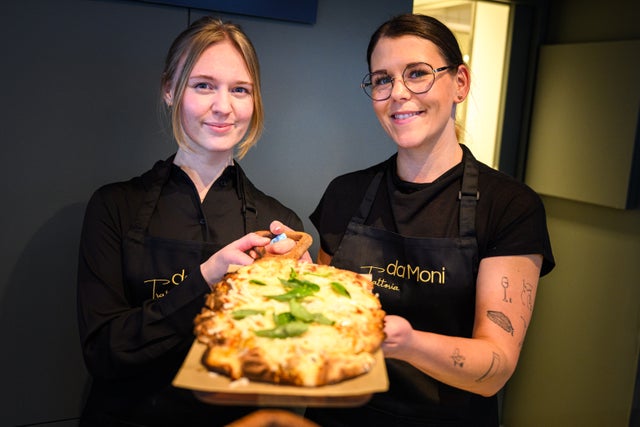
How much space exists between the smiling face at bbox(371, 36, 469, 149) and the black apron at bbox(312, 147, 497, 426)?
0.16 m

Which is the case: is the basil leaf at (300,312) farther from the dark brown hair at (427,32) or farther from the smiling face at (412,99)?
the dark brown hair at (427,32)

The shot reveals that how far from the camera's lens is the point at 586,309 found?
3.02 m

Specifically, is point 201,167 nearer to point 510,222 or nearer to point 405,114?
point 405,114

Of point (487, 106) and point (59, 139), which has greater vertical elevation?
point (487, 106)

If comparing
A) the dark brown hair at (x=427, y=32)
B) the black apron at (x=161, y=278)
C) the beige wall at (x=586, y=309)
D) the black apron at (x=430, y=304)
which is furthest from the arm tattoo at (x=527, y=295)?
the beige wall at (x=586, y=309)

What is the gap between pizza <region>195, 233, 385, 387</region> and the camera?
3.61 feet

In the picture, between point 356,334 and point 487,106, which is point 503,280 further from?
point 487,106

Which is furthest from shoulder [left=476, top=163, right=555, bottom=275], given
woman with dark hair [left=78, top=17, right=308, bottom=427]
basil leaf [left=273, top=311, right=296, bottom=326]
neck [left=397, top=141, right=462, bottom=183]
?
basil leaf [left=273, top=311, right=296, bottom=326]

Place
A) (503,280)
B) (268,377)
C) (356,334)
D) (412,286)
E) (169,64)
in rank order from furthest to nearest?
(169,64), (412,286), (503,280), (356,334), (268,377)

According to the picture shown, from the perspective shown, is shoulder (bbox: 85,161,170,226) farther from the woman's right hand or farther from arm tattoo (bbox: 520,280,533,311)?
arm tattoo (bbox: 520,280,533,311)

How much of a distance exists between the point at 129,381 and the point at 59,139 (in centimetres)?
89

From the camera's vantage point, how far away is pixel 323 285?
53.9 inches

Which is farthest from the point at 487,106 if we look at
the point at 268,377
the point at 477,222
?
the point at 268,377

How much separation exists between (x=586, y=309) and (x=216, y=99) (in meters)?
2.04
